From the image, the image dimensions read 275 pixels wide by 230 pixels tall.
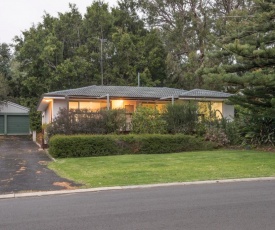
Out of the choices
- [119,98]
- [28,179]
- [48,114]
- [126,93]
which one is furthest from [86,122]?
[48,114]

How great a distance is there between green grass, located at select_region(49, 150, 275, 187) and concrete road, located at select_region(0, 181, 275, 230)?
4.44 feet

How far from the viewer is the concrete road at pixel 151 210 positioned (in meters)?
6.06

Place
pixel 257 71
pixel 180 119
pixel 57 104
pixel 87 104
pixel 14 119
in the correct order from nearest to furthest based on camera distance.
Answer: pixel 257 71 < pixel 180 119 < pixel 57 104 < pixel 87 104 < pixel 14 119

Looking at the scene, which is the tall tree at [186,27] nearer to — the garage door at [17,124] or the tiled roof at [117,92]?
the tiled roof at [117,92]

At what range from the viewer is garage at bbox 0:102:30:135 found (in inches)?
1544

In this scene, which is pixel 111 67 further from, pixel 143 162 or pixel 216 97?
pixel 143 162

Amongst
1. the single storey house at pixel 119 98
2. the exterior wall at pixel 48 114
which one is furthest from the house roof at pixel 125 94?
the exterior wall at pixel 48 114

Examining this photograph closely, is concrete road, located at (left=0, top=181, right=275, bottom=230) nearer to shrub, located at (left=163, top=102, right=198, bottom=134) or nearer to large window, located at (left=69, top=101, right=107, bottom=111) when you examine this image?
shrub, located at (left=163, top=102, right=198, bottom=134)

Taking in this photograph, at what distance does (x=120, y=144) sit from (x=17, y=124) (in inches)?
987

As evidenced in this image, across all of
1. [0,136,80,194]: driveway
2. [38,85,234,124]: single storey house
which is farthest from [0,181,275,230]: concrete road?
[38,85,234,124]: single storey house

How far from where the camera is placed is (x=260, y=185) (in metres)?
9.91

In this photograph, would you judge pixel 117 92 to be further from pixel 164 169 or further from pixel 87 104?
pixel 164 169

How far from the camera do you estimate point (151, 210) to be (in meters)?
7.09

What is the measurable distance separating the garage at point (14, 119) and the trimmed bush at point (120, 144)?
2323cm
